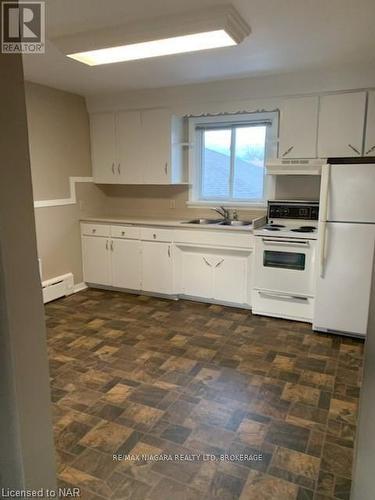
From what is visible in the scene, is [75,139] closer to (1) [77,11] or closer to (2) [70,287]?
(2) [70,287]

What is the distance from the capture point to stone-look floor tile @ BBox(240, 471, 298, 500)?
172 cm

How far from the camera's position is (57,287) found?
444 centimetres

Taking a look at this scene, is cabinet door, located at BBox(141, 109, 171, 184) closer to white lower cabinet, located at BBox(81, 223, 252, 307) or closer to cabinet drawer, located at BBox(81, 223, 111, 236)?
white lower cabinet, located at BBox(81, 223, 252, 307)

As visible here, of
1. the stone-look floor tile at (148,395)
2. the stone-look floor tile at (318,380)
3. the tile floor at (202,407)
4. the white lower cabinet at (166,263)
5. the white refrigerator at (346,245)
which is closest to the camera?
the tile floor at (202,407)

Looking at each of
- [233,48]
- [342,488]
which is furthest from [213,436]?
[233,48]

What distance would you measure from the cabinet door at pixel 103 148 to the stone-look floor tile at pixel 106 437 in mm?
3326

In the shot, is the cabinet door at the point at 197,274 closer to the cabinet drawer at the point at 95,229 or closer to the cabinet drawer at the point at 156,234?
the cabinet drawer at the point at 156,234

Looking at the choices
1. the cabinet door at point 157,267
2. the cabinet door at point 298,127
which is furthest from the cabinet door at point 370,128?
the cabinet door at point 157,267

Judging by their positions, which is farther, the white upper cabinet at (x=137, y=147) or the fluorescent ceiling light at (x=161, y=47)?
the white upper cabinet at (x=137, y=147)

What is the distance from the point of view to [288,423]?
223 cm

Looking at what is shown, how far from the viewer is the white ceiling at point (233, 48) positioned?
220 centimetres

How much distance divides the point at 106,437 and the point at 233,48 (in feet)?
9.51

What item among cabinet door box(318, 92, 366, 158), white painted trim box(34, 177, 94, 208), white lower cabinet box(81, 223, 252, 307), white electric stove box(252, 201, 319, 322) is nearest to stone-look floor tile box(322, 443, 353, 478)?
white electric stove box(252, 201, 319, 322)

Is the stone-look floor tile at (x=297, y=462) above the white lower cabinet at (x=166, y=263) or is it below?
below
